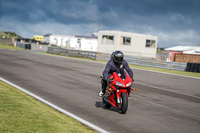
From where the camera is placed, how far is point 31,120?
583 cm

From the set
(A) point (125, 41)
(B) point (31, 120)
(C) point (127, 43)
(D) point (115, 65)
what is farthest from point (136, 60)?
(B) point (31, 120)

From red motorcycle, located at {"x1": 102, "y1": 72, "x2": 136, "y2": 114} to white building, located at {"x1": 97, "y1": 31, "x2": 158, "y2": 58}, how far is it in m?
33.8

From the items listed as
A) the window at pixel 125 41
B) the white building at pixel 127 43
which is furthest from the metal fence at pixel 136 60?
the window at pixel 125 41

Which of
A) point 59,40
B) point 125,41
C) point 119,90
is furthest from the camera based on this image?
point 59,40

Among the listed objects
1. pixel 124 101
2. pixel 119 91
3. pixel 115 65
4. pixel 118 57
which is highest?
pixel 118 57

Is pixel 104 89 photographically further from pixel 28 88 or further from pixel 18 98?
pixel 28 88

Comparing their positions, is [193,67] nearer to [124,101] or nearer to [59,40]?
[124,101]

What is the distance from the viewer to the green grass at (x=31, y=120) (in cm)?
524

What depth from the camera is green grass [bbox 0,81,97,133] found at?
5238mm

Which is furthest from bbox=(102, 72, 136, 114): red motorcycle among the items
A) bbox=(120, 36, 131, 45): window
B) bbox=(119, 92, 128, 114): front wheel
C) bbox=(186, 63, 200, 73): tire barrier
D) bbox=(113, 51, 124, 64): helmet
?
bbox=(120, 36, 131, 45): window

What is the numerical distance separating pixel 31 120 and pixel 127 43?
36980 millimetres

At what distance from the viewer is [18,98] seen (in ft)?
26.8

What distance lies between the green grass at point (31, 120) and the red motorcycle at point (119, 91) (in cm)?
149

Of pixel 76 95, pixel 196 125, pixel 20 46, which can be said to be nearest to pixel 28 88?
pixel 76 95
